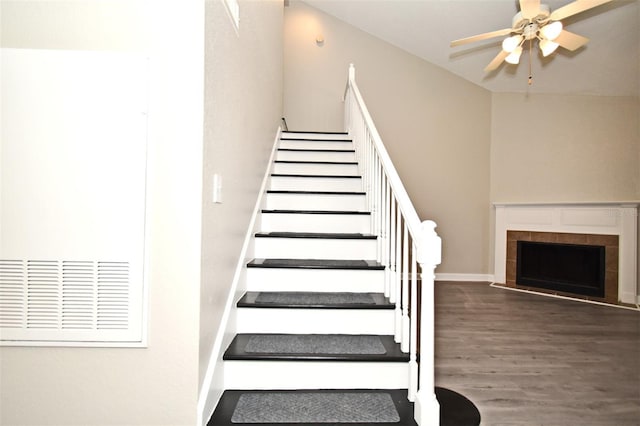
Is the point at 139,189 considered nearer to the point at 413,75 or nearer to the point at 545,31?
the point at 545,31

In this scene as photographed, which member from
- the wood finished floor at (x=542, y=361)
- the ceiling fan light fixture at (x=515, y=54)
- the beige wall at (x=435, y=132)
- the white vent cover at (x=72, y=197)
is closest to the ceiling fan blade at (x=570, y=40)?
the ceiling fan light fixture at (x=515, y=54)

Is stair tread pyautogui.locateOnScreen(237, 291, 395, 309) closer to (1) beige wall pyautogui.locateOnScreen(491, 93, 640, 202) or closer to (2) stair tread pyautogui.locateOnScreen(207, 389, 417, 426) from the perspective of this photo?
(2) stair tread pyautogui.locateOnScreen(207, 389, 417, 426)

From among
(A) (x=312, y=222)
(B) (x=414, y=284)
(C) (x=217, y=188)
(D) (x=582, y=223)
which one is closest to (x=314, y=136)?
(A) (x=312, y=222)

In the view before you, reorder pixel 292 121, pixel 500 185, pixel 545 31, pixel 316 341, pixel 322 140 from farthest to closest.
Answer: pixel 292 121
pixel 500 185
pixel 322 140
pixel 545 31
pixel 316 341

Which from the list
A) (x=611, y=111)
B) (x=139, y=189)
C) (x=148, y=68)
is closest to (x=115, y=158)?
(x=139, y=189)

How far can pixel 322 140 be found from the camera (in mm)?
3674

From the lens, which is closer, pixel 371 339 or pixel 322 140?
pixel 371 339

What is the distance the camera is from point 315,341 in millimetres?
1562

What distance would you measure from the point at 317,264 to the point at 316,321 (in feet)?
1.20

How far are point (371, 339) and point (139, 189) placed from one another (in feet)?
4.19

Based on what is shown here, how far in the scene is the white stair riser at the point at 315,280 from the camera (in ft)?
6.08

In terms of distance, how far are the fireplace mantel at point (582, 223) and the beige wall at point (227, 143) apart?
3.88 meters

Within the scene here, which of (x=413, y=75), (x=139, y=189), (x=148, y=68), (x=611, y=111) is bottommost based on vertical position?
(x=139, y=189)

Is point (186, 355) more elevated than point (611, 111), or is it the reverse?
point (611, 111)
